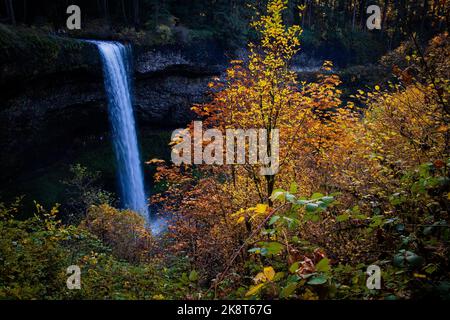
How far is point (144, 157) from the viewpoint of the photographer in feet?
94.4

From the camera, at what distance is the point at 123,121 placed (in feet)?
80.3

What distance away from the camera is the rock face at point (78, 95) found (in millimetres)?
19516

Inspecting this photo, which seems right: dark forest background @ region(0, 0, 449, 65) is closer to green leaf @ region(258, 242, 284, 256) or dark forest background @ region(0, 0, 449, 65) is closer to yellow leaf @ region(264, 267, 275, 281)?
green leaf @ region(258, 242, 284, 256)

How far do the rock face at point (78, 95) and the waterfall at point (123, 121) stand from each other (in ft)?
2.98

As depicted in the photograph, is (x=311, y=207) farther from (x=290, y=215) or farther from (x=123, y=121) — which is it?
(x=123, y=121)

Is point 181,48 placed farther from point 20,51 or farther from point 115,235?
point 115,235

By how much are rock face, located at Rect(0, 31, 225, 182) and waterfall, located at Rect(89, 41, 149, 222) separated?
0.91m

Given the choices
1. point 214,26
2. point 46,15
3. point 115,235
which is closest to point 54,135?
point 46,15

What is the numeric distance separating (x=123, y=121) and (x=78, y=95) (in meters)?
3.39

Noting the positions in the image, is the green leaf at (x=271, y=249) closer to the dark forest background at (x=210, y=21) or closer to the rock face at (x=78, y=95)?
the rock face at (x=78, y=95)

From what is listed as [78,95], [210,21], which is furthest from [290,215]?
[210,21]

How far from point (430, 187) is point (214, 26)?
2906 cm
